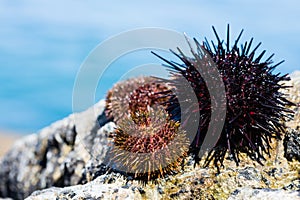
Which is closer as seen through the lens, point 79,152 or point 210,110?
point 210,110

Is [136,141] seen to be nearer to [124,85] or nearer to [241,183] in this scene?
[241,183]

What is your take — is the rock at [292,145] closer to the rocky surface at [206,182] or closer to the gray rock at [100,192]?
the rocky surface at [206,182]

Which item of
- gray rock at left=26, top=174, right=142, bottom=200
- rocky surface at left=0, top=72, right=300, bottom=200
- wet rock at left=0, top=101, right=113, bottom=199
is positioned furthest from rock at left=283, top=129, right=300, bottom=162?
wet rock at left=0, top=101, right=113, bottom=199

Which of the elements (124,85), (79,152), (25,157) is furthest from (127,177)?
(25,157)

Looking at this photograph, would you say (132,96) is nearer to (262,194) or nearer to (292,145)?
(292,145)

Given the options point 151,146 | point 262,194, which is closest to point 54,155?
point 151,146

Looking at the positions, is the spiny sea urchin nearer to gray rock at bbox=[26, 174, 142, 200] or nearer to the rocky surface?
the rocky surface

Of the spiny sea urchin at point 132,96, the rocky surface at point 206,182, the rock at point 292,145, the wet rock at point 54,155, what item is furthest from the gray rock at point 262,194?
the wet rock at point 54,155
